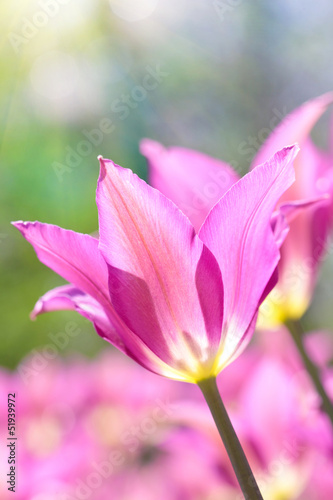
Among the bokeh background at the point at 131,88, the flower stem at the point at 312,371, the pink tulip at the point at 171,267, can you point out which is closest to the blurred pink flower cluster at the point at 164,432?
the flower stem at the point at 312,371

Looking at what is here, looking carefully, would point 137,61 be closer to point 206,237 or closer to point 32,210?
point 32,210

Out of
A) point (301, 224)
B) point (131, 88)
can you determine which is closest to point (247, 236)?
point (301, 224)

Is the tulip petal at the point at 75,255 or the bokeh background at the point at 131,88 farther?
the bokeh background at the point at 131,88

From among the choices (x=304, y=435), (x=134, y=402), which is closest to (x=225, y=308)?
(x=304, y=435)

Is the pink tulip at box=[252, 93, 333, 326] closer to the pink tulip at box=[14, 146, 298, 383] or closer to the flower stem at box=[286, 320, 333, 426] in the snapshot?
the flower stem at box=[286, 320, 333, 426]

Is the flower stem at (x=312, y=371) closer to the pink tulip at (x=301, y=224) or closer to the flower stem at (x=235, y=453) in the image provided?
the pink tulip at (x=301, y=224)

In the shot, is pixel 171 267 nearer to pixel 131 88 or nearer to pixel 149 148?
pixel 149 148
